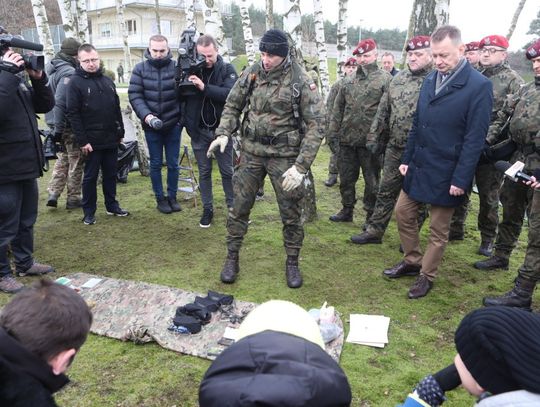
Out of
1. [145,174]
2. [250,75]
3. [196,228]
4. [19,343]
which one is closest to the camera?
[19,343]

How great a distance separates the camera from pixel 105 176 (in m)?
5.52

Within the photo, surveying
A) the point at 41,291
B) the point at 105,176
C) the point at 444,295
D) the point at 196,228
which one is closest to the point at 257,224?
the point at 196,228

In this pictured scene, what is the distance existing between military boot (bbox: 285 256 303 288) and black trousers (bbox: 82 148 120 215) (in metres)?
2.66

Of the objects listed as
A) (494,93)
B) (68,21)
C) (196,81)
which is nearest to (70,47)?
(196,81)

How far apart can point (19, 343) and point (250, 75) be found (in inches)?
121

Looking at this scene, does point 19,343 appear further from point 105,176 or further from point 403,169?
point 105,176

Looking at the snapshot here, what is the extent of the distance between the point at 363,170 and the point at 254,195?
1.92 meters

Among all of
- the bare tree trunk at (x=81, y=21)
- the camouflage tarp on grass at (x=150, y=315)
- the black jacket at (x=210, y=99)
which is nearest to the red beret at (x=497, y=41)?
the black jacket at (x=210, y=99)

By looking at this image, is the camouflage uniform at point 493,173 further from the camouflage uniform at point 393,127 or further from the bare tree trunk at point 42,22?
the bare tree trunk at point 42,22

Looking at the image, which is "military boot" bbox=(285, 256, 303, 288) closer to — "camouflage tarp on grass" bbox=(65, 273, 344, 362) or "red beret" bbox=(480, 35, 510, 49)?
"camouflage tarp on grass" bbox=(65, 273, 344, 362)

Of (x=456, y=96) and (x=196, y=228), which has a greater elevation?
(x=456, y=96)

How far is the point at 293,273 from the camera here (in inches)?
163

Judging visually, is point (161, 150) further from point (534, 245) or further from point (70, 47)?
point (534, 245)

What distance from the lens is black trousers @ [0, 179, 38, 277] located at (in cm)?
378
